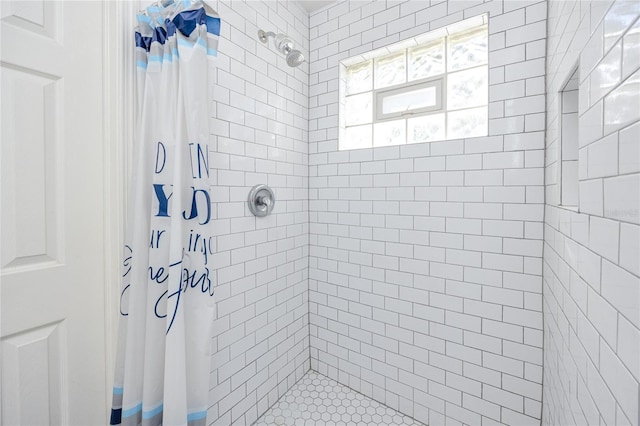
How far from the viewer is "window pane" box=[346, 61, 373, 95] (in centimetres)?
184

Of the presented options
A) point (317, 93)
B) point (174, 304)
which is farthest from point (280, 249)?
point (317, 93)

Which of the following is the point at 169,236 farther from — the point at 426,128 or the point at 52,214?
the point at 426,128

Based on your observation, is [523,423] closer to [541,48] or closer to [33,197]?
[541,48]

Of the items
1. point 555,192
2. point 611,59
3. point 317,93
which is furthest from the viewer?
point 317,93

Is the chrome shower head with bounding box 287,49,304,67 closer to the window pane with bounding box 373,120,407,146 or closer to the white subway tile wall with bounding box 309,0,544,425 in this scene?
the white subway tile wall with bounding box 309,0,544,425

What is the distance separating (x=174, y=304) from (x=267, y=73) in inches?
53.7

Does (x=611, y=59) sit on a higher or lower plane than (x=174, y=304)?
higher

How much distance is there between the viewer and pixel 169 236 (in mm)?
991

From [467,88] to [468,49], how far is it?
0.22 metres

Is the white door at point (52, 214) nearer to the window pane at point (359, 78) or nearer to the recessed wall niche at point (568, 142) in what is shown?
the window pane at point (359, 78)

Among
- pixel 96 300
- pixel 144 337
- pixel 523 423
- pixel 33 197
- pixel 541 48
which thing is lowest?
pixel 523 423

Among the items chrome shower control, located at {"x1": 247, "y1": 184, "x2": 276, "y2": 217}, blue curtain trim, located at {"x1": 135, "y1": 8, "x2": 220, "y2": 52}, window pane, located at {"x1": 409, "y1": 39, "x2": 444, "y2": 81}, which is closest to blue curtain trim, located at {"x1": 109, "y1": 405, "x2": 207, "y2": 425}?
chrome shower control, located at {"x1": 247, "y1": 184, "x2": 276, "y2": 217}

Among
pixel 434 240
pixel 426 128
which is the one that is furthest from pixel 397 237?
pixel 426 128

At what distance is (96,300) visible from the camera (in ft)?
3.34
